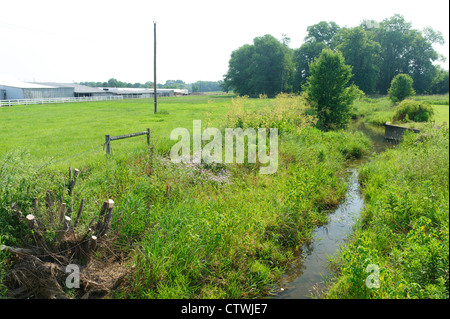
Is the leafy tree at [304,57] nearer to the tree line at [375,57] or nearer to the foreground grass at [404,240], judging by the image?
the tree line at [375,57]

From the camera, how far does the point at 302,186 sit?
7.95m

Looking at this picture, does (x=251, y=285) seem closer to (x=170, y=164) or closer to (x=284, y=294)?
(x=284, y=294)

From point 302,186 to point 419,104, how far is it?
62.6ft

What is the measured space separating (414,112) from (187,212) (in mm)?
21962

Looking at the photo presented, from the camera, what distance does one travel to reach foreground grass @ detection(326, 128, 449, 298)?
4.11m

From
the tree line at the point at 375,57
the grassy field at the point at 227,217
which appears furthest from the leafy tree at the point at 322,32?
the grassy field at the point at 227,217

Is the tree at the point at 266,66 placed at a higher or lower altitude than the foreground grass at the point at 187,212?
higher

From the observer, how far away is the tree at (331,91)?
2069 cm

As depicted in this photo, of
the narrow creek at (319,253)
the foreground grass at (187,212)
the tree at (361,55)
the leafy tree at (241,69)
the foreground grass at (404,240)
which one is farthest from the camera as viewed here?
the leafy tree at (241,69)

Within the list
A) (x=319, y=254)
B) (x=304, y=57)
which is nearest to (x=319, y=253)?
(x=319, y=254)

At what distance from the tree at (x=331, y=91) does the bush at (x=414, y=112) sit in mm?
4424

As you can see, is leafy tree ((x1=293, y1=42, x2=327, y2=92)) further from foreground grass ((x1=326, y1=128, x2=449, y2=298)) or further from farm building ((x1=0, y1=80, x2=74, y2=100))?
foreground grass ((x1=326, y1=128, x2=449, y2=298))

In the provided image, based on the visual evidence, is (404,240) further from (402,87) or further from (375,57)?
(375,57)
